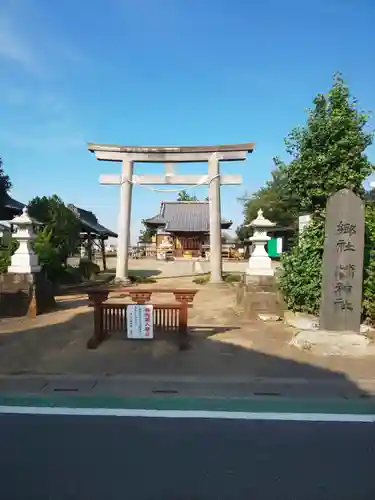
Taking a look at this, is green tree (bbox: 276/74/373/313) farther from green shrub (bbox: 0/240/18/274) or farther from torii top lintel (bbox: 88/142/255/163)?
green shrub (bbox: 0/240/18/274)

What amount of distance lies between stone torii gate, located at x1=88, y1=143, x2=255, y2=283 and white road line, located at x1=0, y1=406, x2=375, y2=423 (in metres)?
12.5

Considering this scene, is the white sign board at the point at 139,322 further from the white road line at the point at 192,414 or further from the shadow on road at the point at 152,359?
the white road line at the point at 192,414

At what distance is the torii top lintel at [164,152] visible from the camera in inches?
666

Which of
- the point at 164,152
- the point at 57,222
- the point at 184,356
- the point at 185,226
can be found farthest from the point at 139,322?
the point at 185,226

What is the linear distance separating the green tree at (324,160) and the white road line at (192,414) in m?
5.27

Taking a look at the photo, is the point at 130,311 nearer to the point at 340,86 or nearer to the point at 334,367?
the point at 334,367

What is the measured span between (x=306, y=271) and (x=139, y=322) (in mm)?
4177

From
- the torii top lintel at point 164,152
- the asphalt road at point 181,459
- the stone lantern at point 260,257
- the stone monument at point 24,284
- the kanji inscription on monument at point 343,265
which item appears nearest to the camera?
the asphalt road at point 181,459

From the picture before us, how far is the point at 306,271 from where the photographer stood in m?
9.11

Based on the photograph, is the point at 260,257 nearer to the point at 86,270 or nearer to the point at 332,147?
the point at 332,147

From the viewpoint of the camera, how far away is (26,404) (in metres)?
4.59

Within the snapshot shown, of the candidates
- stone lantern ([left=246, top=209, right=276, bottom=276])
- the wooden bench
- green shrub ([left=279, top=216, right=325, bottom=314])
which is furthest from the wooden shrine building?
the wooden bench

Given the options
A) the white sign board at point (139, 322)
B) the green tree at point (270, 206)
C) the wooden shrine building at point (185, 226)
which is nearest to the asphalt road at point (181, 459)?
the white sign board at point (139, 322)

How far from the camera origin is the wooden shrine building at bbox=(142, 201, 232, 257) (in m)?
45.9
